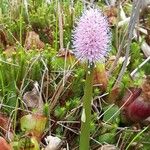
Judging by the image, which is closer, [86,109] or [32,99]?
[86,109]

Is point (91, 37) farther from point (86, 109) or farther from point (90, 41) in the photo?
point (86, 109)

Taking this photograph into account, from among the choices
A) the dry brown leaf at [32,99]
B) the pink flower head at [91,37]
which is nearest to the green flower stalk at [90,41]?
the pink flower head at [91,37]

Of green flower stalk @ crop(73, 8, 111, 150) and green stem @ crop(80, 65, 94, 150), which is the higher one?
green flower stalk @ crop(73, 8, 111, 150)

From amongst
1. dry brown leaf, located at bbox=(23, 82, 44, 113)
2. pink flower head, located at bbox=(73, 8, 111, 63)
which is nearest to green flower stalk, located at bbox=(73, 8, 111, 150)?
pink flower head, located at bbox=(73, 8, 111, 63)

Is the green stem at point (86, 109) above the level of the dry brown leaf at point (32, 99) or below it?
above

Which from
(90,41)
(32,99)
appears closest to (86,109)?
(90,41)

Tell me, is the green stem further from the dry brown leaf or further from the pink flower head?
the dry brown leaf

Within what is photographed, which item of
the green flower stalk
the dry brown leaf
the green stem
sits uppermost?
the green flower stalk

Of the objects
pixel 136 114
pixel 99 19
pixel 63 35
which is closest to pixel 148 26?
pixel 63 35

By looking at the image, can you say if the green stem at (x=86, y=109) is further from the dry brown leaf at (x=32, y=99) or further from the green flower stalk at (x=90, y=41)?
the dry brown leaf at (x=32, y=99)
